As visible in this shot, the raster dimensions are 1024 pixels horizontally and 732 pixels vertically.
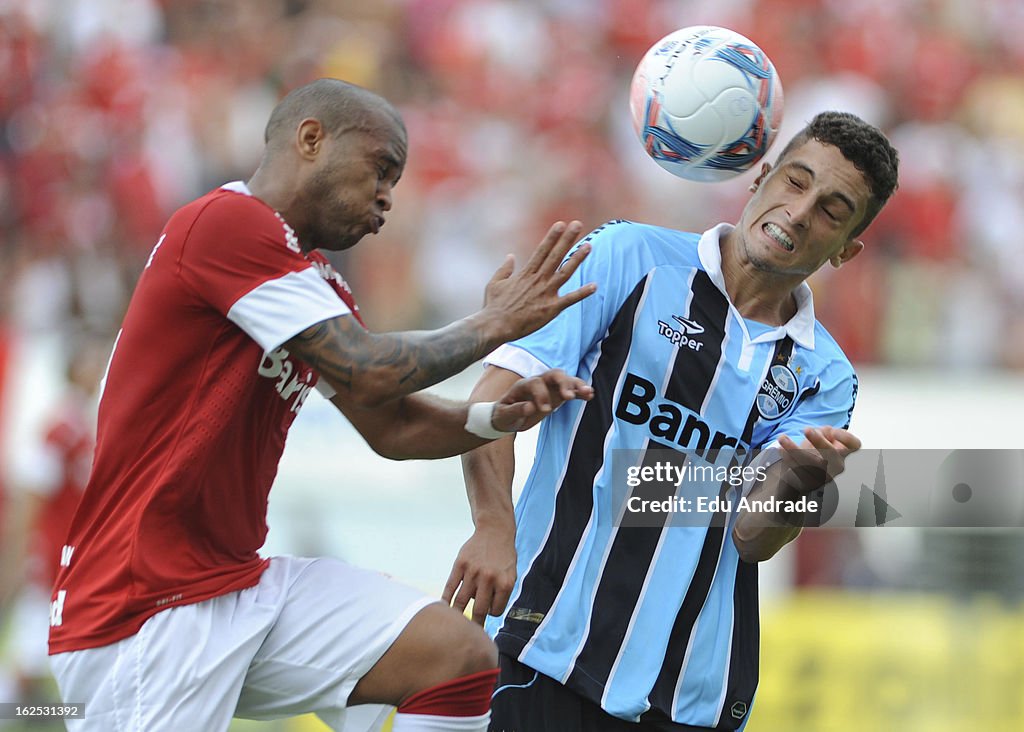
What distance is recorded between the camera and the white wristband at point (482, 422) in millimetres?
3689

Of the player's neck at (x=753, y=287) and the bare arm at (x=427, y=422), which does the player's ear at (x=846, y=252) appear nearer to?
the player's neck at (x=753, y=287)

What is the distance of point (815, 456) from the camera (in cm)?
377

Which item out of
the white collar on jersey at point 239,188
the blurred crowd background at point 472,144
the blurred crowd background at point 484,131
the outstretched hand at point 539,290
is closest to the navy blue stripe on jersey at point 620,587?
the outstretched hand at point 539,290

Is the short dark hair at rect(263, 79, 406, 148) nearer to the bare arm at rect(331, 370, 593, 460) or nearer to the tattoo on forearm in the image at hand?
the tattoo on forearm

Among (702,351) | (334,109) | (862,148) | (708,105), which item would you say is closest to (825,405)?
(702,351)

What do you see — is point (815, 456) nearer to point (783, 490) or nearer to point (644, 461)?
point (783, 490)

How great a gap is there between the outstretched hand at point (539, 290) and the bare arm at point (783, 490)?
2.45 feet

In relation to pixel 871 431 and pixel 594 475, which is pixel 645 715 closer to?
pixel 594 475

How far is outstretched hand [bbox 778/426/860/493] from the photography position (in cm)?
360

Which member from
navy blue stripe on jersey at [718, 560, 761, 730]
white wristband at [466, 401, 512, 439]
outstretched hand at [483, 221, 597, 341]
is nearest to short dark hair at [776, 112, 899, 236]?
outstretched hand at [483, 221, 597, 341]

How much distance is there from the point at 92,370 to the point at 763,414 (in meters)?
6.22

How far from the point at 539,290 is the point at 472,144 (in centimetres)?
800

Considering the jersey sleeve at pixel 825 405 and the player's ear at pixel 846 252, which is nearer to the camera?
the jersey sleeve at pixel 825 405

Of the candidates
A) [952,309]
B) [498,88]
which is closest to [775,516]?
[952,309]
